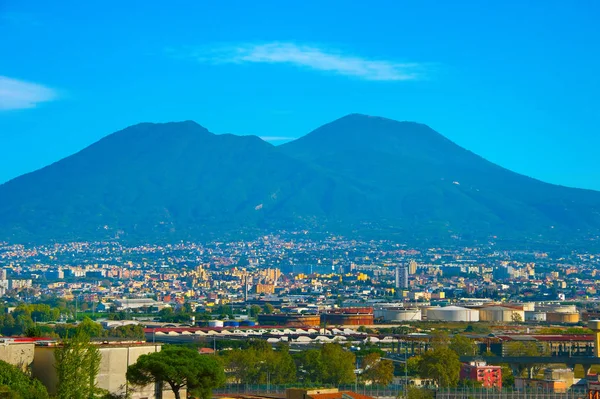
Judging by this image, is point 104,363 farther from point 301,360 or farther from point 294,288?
point 294,288

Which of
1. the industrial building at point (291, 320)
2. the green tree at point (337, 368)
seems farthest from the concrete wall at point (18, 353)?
the industrial building at point (291, 320)

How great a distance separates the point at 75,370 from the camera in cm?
3106

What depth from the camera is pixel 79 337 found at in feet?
105

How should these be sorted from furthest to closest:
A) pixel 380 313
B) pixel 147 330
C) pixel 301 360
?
pixel 380 313 → pixel 147 330 → pixel 301 360

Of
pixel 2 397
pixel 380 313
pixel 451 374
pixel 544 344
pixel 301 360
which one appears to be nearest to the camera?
pixel 2 397

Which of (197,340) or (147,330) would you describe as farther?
(147,330)

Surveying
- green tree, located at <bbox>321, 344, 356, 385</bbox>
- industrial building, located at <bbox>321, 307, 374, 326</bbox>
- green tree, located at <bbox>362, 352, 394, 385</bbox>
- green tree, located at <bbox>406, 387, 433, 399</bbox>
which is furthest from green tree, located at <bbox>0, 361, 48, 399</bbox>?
industrial building, located at <bbox>321, 307, 374, 326</bbox>

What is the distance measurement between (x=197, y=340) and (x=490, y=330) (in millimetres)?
26909

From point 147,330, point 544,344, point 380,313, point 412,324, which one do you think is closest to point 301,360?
point 544,344

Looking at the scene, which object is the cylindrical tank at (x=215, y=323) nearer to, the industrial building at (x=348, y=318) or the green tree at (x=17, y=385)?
the industrial building at (x=348, y=318)

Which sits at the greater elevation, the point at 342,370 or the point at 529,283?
the point at 529,283

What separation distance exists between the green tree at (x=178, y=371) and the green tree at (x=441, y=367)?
25239 millimetres

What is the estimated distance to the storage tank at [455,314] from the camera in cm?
12381

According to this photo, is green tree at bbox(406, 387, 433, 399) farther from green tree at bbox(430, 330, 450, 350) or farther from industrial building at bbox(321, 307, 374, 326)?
industrial building at bbox(321, 307, 374, 326)
